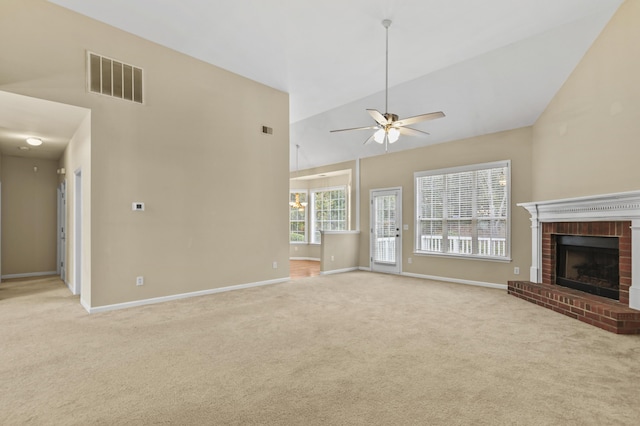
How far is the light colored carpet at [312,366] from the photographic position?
2.05 meters

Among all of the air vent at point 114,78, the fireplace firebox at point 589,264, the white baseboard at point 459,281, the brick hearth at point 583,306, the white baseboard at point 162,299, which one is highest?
the air vent at point 114,78

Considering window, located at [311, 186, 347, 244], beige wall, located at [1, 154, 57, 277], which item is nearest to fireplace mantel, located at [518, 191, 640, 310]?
window, located at [311, 186, 347, 244]

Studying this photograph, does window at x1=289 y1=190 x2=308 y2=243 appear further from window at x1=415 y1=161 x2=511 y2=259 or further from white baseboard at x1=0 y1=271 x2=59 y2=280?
white baseboard at x1=0 y1=271 x2=59 y2=280

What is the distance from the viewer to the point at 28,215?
7.03 m

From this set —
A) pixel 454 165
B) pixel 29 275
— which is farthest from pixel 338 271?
pixel 29 275

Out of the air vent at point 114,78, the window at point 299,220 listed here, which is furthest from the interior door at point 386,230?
the air vent at point 114,78

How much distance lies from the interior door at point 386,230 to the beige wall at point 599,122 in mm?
2953

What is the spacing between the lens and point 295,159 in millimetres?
9812

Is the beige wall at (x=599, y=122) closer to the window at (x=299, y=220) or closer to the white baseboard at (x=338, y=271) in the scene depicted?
the white baseboard at (x=338, y=271)

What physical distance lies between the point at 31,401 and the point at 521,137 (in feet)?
23.1

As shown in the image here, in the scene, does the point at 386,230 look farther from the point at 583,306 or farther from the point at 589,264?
the point at 583,306

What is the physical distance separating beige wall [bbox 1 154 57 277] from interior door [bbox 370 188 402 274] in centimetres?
732

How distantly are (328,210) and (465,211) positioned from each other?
190 inches

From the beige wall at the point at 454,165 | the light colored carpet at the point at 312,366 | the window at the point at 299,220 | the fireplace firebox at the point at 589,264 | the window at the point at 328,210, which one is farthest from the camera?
the window at the point at 299,220
